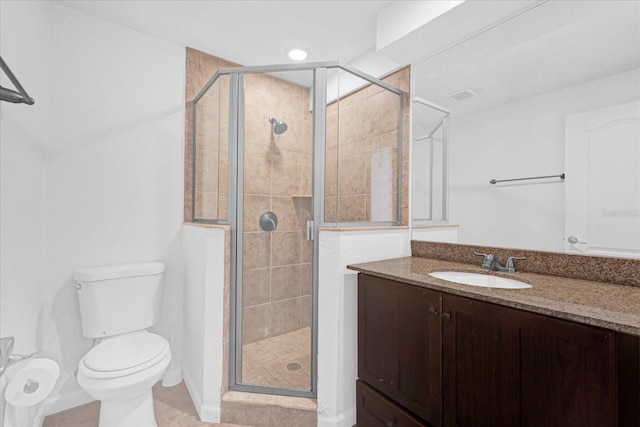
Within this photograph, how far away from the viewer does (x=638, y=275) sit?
108cm

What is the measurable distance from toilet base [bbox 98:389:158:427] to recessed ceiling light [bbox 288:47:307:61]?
2.38 metres

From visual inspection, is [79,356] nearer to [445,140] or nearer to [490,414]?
[490,414]

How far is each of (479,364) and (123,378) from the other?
5.12 feet

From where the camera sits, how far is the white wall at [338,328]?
1.52 metres

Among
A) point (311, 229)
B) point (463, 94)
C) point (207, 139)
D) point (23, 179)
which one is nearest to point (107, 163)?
point (23, 179)

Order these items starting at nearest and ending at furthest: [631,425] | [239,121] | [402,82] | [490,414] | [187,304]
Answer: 1. [631,425]
2. [490,414]
3. [239,121]
4. [402,82]
5. [187,304]

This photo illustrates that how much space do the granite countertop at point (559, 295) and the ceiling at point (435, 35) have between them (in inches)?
33.0

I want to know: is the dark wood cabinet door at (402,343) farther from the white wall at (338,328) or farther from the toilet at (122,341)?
the toilet at (122,341)

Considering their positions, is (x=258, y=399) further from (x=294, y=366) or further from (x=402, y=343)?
(x=402, y=343)

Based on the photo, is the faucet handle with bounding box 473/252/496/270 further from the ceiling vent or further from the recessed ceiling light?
the recessed ceiling light

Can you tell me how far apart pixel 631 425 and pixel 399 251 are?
1.12 m

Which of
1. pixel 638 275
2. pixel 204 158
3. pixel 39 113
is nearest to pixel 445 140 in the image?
pixel 638 275

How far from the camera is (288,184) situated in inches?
71.1

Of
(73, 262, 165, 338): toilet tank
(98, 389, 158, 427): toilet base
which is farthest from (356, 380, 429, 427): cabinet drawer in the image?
(73, 262, 165, 338): toilet tank
